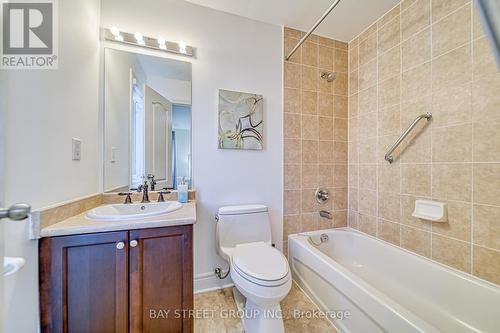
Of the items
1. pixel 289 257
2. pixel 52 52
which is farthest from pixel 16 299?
Answer: pixel 289 257

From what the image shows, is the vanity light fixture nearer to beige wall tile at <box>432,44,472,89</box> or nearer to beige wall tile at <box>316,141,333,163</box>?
beige wall tile at <box>316,141,333,163</box>

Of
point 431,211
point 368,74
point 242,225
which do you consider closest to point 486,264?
point 431,211

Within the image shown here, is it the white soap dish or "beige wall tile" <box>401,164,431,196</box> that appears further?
"beige wall tile" <box>401,164,431,196</box>

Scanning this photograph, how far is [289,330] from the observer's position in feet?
4.38

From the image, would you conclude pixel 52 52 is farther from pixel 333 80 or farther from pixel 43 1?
pixel 333 80

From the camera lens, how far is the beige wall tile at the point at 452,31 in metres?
1.27

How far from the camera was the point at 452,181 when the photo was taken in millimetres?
1338

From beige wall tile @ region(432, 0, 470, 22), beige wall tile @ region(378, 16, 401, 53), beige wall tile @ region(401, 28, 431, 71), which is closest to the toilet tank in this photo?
beige wall tile @ region(401, 28, 431, 71)

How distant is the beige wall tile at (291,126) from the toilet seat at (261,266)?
1.02 metres

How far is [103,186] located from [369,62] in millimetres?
2489

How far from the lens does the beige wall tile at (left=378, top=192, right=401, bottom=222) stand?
1681 mm

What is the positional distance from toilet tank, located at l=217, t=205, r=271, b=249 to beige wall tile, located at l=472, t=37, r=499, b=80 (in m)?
1.62

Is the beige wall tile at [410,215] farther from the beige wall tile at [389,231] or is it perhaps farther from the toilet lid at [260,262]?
the toilet lid at [260,262]

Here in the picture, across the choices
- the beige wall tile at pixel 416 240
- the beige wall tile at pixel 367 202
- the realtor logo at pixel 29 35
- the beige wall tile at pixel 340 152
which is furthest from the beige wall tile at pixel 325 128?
the realtor logo at pixel 29 35
